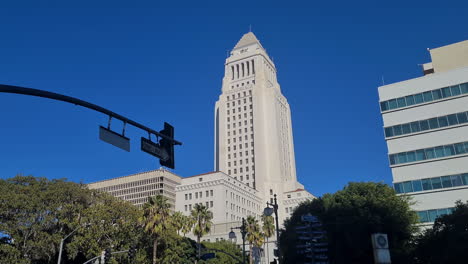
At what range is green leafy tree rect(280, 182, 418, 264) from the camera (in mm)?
44469

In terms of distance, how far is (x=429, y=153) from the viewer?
51.5 m

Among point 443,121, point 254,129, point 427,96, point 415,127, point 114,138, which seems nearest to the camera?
point 114,138

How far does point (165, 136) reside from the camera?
12.7 meters

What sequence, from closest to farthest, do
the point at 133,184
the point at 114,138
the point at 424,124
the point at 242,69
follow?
the point at 114,138 < the point at 424,124 < the point at 242,69 < the point at 133,184

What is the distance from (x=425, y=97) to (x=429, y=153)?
7830 mm

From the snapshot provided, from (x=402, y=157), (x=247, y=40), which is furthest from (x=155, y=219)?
(x=247, y=40)

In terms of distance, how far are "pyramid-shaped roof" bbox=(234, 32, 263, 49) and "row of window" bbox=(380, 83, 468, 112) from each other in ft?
343

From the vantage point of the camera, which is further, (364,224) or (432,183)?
(432,183)

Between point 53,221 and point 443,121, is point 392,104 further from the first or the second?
point 53,221

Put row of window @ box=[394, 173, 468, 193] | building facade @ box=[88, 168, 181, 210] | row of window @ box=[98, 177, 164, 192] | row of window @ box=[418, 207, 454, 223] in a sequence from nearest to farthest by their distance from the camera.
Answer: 1. row of window @ box=[394, 173, 468, 193]
2. row of window @ box=[418, 207, 454, 223]
3. building facade @ box=[88, 168, 181, 210]
4. row of window @ box=[98, 177, 164, 192]

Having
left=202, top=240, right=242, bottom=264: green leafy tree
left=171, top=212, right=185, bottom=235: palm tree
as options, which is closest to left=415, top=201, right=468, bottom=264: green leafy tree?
left=202, top=240, right=242, bottom=264: green leafy tree

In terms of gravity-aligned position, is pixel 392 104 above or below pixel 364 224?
above

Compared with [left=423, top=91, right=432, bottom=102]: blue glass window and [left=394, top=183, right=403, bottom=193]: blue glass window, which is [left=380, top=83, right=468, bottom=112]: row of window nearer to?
[left=423, top=91, right=432, bottom=102]: blue glass window

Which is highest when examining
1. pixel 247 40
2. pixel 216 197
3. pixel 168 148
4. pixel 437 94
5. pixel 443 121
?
pixel 247 40
